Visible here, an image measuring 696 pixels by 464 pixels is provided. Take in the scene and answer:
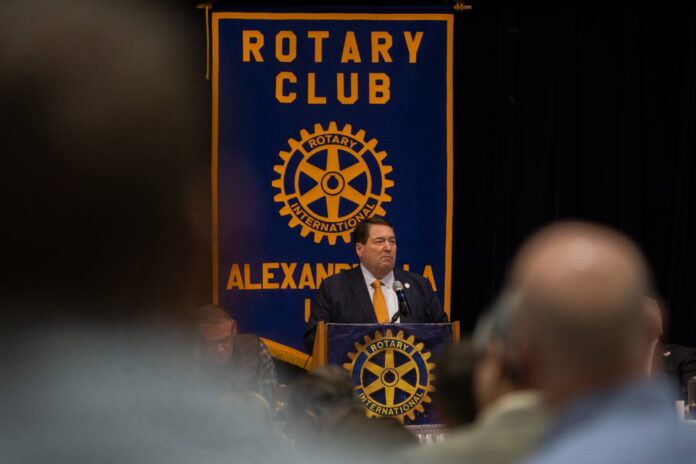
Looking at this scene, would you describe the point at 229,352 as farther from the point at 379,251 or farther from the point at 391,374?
the point at 379,251

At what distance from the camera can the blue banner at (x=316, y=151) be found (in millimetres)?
5566

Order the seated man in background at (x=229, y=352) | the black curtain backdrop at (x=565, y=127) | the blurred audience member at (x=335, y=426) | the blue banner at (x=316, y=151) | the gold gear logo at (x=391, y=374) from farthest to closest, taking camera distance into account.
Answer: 1. the black curtain backdrop at (x=565, y=127)
2. the blue banner at (x=316, y=151)
3. the seated man in background at (x=229, y=352)
4. the gold gear logo at (x=391, y=374)
5. the blurred audience member at (x=335, y=426)

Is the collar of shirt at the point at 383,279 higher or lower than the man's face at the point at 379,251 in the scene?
lower

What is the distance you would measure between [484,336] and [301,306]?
15.0ft

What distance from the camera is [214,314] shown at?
3908 millimetres

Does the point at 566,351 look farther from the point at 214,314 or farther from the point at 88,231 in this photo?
the point at 88,231

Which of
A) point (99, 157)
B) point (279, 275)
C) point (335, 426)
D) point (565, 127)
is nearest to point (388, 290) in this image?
point (279, 275)

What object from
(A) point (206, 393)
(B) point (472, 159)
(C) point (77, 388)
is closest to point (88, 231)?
(C) point (77, 388)

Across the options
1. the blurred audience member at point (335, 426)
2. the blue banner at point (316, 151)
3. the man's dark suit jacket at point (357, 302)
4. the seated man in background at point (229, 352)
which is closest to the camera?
the blurred audience member at point (335, 426)

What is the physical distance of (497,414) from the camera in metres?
1.08

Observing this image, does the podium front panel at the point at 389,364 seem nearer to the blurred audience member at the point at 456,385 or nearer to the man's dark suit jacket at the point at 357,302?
the man's dark suit jacket at the point at 357,302

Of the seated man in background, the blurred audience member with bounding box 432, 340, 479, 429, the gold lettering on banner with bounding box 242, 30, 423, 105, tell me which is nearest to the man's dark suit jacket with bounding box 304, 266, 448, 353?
the seated man in background

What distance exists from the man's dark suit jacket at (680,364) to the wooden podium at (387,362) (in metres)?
1.63

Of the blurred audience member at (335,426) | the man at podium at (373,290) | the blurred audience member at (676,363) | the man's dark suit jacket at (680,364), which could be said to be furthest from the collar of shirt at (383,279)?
the blurred audience member at (335,426)
